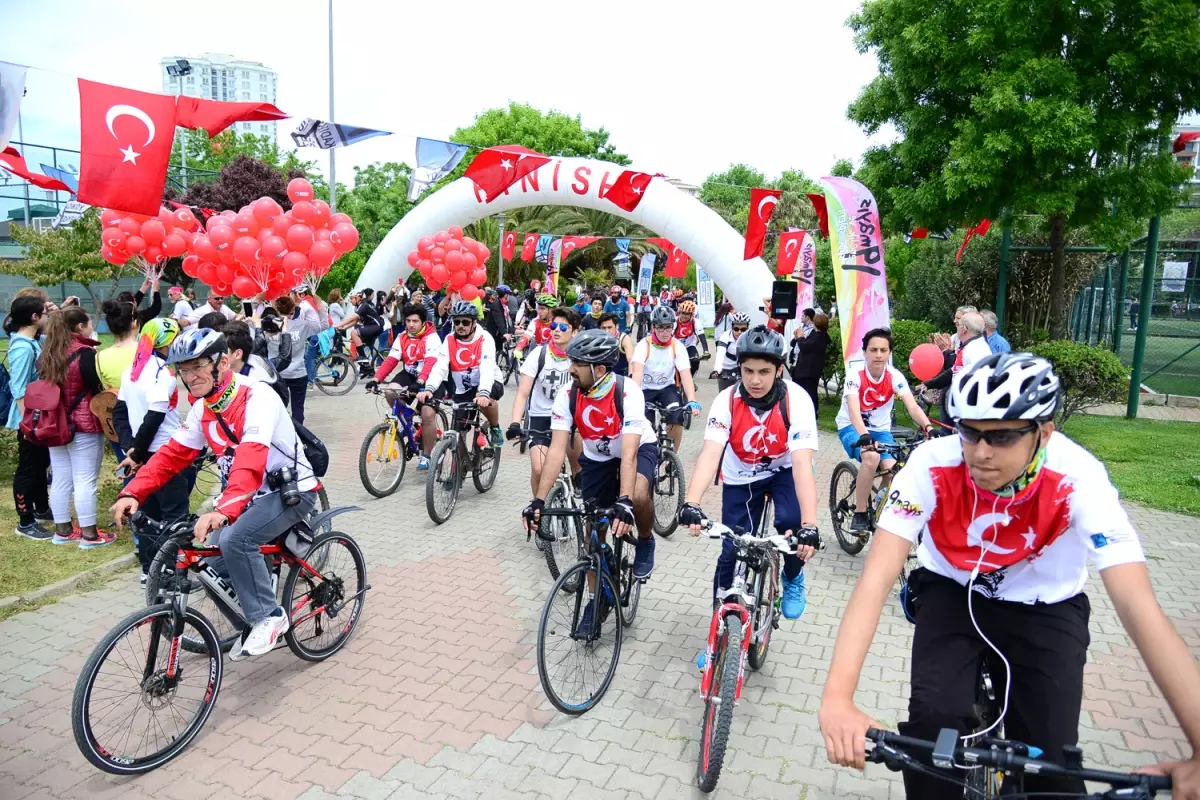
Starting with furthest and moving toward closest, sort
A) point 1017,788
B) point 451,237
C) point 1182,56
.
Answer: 1. point 451,237
2. point 1182,56
3. point 1017,788

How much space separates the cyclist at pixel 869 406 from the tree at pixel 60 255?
21.2 metres

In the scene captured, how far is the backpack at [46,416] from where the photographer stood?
6492 millimetres

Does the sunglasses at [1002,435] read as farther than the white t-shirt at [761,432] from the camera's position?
No

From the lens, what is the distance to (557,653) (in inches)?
173

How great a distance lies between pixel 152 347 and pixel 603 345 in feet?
12.9

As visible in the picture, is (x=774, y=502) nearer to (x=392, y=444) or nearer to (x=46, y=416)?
(x=392, y=444)

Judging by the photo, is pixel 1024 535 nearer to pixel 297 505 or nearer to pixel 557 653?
pixel 557 653

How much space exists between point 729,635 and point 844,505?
3.73 meters

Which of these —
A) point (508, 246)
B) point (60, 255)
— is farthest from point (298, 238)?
point (508, 246)

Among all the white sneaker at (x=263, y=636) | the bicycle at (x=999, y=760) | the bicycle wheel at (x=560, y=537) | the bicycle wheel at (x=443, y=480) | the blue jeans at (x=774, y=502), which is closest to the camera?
the bicycle at (x=999, y=760)

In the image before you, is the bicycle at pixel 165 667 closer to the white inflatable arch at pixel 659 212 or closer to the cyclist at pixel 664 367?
the cyclist at pixel 664 367

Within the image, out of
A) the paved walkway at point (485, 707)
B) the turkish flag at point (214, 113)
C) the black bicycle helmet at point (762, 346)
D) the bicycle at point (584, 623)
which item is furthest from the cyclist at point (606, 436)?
the turkish flag at point (214, 113)

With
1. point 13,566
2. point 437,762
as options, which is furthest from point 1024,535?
point 13,566

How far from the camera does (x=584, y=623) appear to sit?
4.51 metres
